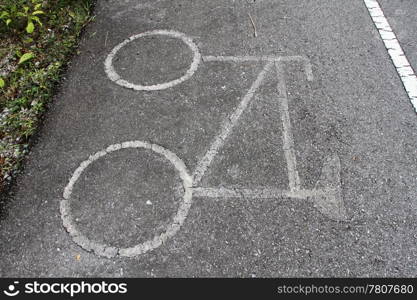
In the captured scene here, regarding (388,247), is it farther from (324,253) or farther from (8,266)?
(8,266)

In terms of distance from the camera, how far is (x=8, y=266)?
9.71 feet

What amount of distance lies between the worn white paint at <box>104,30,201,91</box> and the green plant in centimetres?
123

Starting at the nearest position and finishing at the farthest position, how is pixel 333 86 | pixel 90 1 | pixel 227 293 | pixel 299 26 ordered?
Answer: pixel 227 293, pixel 333 86, pixel 299 26, pixel 90 1

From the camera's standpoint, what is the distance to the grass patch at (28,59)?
3.80m

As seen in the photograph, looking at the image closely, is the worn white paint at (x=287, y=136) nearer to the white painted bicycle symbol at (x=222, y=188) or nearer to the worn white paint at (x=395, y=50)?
the white painted bicycle symbol at (x=222, y=188)

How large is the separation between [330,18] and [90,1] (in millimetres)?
3694

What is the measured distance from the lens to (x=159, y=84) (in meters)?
4.28

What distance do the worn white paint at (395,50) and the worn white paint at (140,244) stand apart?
2.75m

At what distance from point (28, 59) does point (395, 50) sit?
16.0 feet

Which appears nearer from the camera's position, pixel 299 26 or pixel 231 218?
pixel 231 218

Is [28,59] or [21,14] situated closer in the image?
[28,59]

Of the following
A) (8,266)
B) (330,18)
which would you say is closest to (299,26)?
(330,18)

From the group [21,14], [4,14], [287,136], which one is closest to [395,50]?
[287,136]

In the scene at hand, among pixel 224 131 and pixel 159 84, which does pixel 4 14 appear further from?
pixel 224 131
